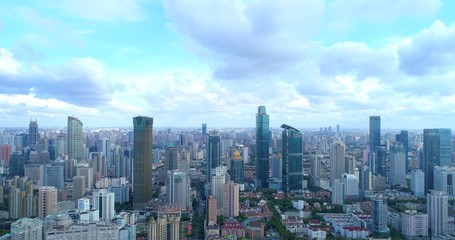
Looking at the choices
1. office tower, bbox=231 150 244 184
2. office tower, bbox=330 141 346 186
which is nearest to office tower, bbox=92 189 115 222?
office tower, bbox=231 150 244 184

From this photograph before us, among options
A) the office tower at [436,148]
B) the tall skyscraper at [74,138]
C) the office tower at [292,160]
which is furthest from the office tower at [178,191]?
the tall skyscraper at [74,138]

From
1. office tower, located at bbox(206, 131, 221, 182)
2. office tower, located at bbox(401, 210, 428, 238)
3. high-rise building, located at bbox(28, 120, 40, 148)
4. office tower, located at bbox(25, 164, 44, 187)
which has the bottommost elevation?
office tower, located at bbox(401, 210, 428, 238)

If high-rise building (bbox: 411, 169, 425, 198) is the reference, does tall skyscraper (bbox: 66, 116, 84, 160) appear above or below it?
above

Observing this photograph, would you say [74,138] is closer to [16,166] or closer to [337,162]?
[16,166]

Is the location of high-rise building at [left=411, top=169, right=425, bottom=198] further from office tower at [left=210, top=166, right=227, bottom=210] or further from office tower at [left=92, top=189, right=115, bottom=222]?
office tower at [left=92, top=189, right=115, bottom=222]

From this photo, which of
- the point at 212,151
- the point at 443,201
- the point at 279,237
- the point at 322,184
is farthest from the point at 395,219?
the point at 212,151

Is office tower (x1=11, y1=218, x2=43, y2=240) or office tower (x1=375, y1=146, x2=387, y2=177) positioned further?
office tower (x1=375, y1=146, x2=387, y2=177)
